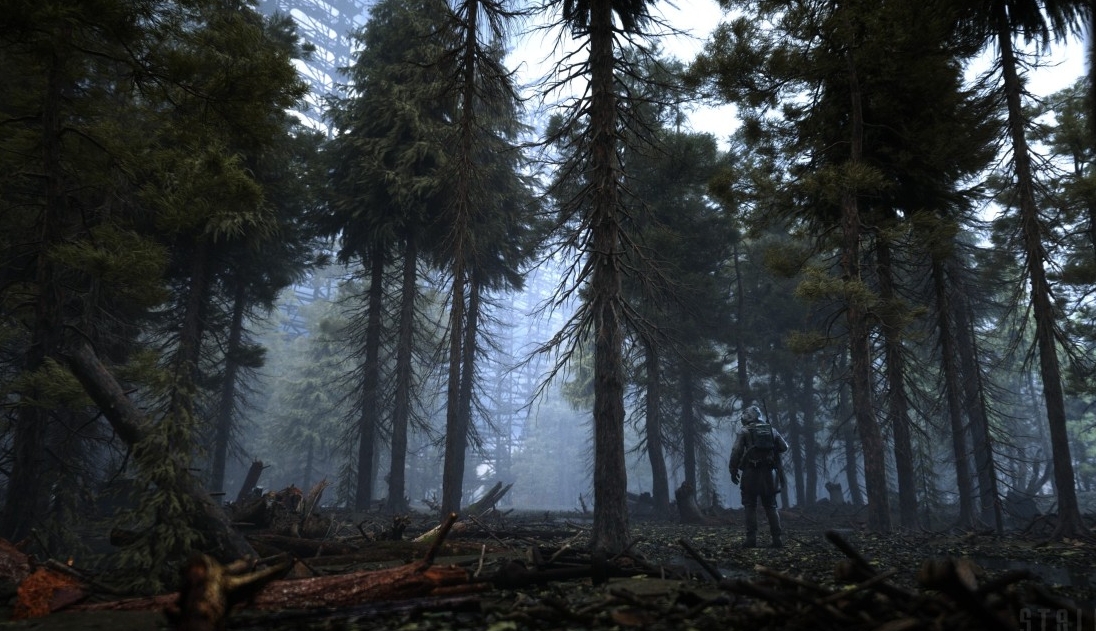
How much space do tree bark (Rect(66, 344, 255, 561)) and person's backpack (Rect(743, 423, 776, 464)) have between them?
29.6 feet

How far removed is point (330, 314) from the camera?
39312mm

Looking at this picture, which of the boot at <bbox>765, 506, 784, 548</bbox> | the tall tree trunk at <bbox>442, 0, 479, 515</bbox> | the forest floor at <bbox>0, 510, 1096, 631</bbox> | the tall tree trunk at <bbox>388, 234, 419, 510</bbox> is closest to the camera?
the forest floor at <bbox>0, 510, 1096, 631</bbox>

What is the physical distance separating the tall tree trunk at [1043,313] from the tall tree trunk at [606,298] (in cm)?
844

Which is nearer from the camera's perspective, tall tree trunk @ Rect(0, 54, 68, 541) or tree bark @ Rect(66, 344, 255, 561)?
tree bark @ Rect(66, 344, 255, 561)

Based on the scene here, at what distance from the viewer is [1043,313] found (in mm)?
10711

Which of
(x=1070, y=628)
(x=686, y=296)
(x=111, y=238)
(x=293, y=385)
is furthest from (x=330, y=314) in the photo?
(x=1070, y=628)

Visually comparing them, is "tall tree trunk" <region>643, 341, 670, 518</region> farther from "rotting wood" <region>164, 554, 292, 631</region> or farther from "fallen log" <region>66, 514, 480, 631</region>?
"rotting wood" <region>164, 554, 292, 631</region>

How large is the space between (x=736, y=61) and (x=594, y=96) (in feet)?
16.0

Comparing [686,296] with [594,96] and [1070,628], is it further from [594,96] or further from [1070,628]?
[1070,628]

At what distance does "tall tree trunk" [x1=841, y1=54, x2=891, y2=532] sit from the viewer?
11.4m

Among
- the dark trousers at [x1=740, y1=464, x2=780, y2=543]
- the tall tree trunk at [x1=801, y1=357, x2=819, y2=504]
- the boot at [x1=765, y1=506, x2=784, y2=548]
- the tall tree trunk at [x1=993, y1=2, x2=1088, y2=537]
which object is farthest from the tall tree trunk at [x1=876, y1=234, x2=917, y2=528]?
the tall tree trunk at [x1=801, y1=357, x2=819, y2=504]

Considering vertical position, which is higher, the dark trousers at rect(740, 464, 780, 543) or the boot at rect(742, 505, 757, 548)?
the dark trousers at rect(740, 464, 780, 543)

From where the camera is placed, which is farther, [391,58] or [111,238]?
[391,58]

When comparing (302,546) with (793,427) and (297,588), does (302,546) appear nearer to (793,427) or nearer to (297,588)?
(297,588)
